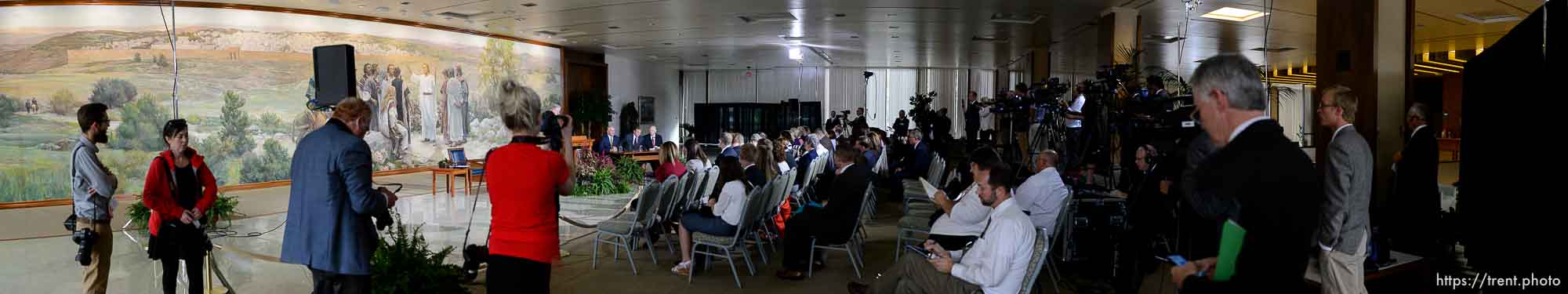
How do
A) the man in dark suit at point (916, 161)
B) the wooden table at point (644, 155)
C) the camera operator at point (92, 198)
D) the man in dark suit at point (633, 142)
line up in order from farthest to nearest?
the man in dark suit at point (633, 142)
the wooden table at point (644, 155)
the man in dark suit at point (916, 161)
the camera operator at point (92, 198)

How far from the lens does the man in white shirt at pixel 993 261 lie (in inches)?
139

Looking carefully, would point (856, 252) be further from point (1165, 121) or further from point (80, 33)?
point (80, 33)

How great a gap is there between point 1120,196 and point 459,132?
42.2ft

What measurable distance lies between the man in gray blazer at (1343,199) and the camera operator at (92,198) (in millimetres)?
5495

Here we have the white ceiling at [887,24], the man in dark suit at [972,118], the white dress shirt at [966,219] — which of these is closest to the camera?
the white dress shirt at [966,219]

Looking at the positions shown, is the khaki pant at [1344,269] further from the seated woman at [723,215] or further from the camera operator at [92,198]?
the camera operator at [92,198]

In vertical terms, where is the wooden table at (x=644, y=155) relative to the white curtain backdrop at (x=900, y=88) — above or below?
below

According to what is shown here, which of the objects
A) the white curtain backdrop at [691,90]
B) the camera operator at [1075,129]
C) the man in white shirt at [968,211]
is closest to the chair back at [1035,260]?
the man in white shirt at [968,211]

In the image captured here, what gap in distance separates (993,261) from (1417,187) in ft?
11.6

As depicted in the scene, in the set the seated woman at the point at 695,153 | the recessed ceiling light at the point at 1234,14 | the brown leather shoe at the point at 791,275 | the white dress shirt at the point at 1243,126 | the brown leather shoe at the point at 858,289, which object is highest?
the recessed ceiling light at the point at 1234,14

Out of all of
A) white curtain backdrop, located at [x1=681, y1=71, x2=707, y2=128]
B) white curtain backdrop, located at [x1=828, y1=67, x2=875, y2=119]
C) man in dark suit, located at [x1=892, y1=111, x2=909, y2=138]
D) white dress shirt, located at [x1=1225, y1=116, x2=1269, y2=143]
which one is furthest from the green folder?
white curtain backdrop, located at [x1=681, y1=71, x2=707, y2=128]

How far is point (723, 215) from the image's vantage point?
5.48 meters

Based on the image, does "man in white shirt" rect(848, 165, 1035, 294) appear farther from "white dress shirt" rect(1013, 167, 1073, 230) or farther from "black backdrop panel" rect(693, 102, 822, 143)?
"black backdrop panel" rect(693, 102, 822, 143)

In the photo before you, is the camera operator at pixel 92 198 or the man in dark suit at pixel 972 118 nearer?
Result: the camera operator at pixel 92 198
